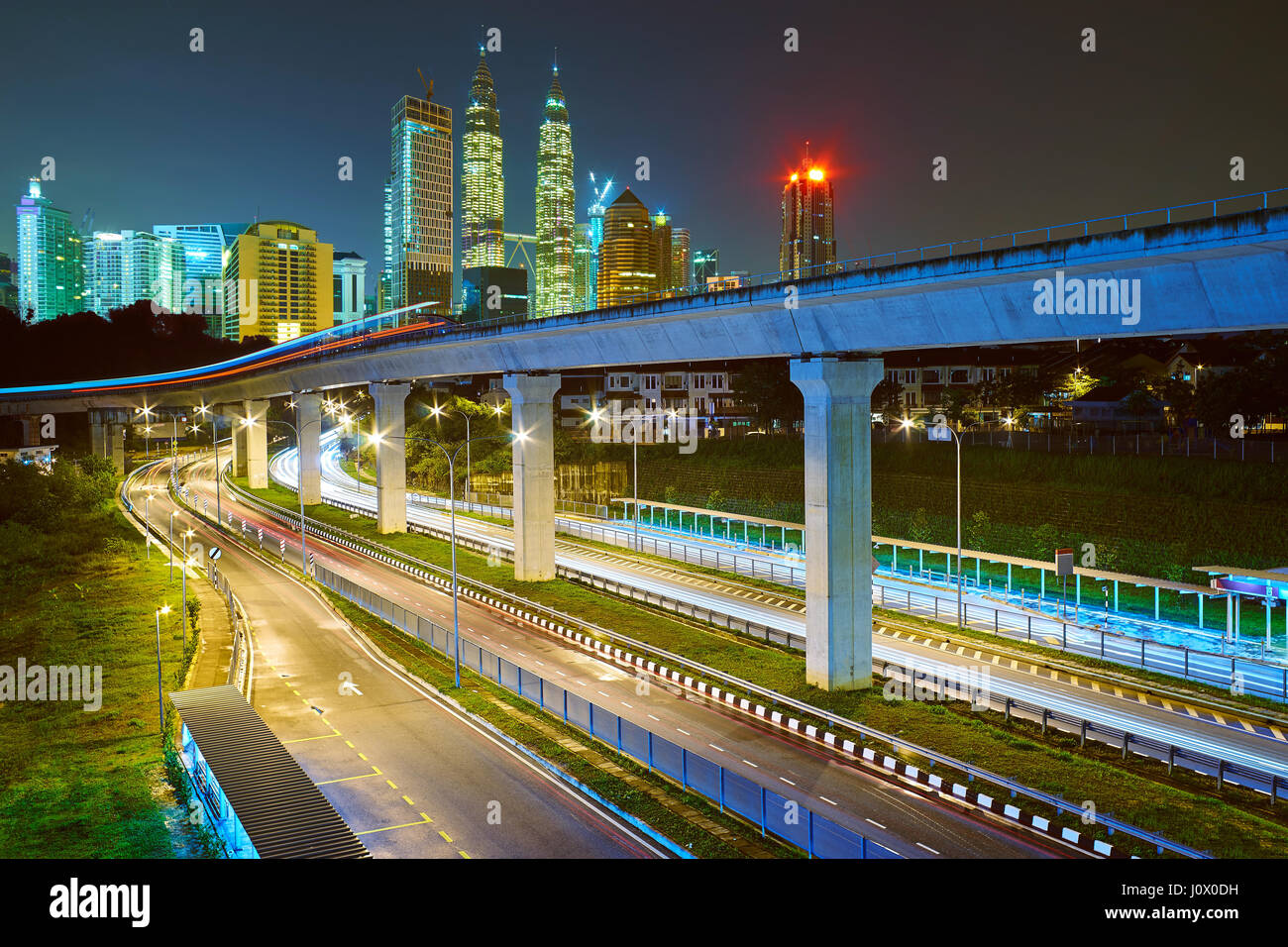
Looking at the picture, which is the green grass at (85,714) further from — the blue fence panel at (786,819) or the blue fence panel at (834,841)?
the blue fence panel at (834,841)

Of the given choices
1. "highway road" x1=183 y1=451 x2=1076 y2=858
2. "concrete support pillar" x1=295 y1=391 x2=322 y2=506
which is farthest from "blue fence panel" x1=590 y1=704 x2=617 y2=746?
"concrete support pillar" x1=295 y1=391 x2=322 y2=506

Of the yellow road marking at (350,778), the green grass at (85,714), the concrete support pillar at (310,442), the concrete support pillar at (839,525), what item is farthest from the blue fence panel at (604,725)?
the concrete support pillar at (310,442)

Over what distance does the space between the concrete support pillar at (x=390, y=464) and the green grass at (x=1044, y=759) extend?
113 feet

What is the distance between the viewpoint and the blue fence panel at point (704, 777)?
2269 centimetres

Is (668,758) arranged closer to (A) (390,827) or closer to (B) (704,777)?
(B) (704,777)

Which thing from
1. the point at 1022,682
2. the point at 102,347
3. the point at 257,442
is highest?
the point at 102,347

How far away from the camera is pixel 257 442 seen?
356ft

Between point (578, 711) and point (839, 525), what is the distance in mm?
10261

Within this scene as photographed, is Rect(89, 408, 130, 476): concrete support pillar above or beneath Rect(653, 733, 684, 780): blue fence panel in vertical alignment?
above

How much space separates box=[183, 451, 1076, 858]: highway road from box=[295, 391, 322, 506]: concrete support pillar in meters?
42.9

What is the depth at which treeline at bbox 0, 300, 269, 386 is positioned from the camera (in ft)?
447

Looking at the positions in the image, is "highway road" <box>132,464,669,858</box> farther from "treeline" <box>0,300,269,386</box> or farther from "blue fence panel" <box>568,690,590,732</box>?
"treeline" <box>0,300,269,386</box>

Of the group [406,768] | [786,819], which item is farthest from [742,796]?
[406,768]

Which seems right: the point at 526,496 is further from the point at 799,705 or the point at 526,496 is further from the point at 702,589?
the point at 799,705
